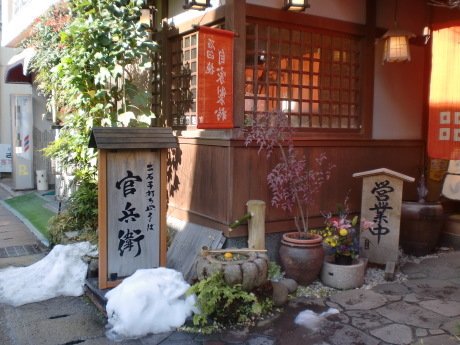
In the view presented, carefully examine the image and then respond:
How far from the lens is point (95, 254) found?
314 inches

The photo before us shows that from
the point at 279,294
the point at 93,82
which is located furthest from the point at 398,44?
the point at 93,82

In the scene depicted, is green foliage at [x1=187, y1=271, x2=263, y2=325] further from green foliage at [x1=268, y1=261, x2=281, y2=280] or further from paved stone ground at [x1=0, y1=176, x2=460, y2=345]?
green foliage at [x1=268, y1=261, x2=281, y2=280]

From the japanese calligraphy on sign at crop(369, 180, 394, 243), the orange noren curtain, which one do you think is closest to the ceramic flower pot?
the japanese calligraphy on sign at crop(369, 180, 394, 243)

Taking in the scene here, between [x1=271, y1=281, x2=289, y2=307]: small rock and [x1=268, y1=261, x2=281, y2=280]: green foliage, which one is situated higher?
[x1=268, y1=261, x2=281, y2=280]: green foliage

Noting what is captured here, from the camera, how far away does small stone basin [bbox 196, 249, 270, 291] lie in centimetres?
598

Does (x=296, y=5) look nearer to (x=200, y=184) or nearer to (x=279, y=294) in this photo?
(x=200, y=184)

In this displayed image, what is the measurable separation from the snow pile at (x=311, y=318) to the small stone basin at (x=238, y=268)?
0.70m

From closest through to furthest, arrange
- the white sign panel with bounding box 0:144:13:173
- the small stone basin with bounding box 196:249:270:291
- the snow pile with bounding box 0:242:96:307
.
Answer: the small stone basin with bounding box 196:249:270:291 < the snow pile with bounding box 0:242:96:307 < the white sign panel with bounding box 0:144:13:173

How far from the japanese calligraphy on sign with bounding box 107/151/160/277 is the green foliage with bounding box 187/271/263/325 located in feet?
4.47

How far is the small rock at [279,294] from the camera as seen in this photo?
650 cm

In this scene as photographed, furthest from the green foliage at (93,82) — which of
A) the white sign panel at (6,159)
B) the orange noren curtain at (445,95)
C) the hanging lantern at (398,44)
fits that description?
the white sign panel at (6,159)

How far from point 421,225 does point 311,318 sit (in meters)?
3.80

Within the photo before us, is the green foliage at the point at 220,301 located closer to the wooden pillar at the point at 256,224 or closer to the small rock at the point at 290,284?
the small rock at the point at 290,284

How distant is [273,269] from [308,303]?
2.37 ft
